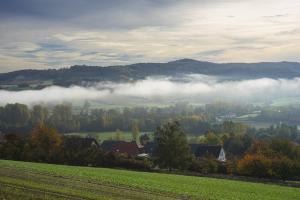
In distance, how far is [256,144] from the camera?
370ft

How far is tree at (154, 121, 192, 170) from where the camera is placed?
271ft

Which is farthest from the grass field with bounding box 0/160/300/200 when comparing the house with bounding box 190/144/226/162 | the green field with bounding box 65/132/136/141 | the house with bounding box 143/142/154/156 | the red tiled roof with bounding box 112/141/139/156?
the green field with bounding box 65/132/136/141

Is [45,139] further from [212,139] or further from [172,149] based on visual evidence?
[212,139]

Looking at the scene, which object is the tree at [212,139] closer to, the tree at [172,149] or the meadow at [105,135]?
the meadow at [105,135]

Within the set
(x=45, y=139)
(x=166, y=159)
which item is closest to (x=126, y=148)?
(x=45, y=139)

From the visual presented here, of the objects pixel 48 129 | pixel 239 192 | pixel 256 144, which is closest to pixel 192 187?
pixel 239 192

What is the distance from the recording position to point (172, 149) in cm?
8394

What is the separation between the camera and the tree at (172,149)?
8250cm

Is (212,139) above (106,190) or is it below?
below

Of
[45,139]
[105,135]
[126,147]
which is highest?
[45,139]

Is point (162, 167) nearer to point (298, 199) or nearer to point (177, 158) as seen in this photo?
point (177, 158)

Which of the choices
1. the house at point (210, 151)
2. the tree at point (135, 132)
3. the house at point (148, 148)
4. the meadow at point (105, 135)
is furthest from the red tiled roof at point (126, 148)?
the tree at point (135, 132)

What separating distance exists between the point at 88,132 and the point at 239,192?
14937cm

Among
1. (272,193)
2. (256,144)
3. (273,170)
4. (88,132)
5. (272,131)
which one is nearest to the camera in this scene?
(272,193)
